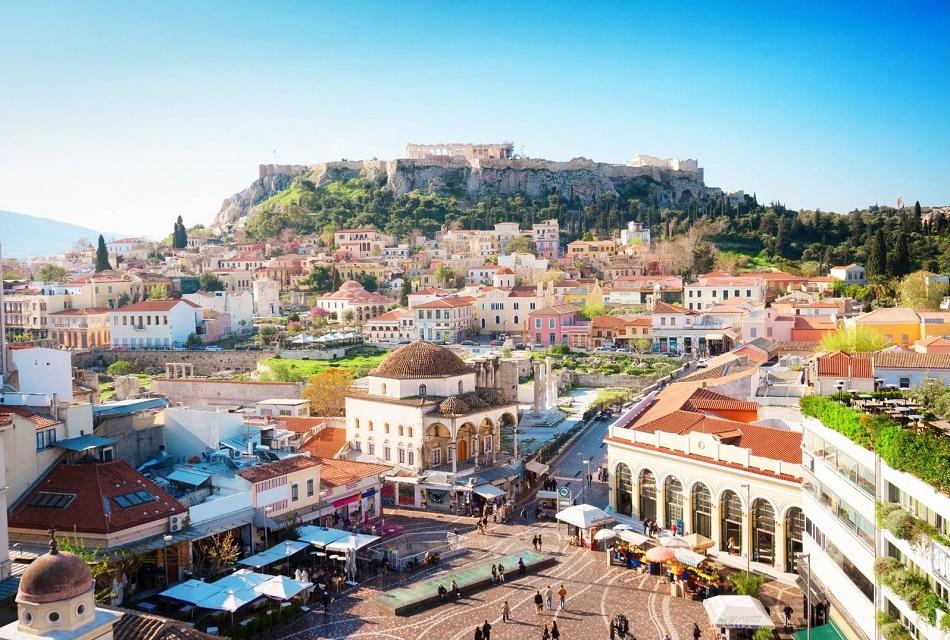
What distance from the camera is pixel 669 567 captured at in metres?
24.0

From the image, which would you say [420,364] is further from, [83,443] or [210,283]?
[210,283]

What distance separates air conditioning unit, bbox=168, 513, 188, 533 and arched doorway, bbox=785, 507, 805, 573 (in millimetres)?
15346

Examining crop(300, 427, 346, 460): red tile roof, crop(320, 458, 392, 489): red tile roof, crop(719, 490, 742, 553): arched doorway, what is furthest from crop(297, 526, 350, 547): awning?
crop(719, 490, 742, 553): arched doorway

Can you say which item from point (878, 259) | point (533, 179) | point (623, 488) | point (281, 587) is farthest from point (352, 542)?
point (533, 179)

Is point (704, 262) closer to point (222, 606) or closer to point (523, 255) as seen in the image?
point (523, 255)

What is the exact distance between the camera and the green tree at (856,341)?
45250mm

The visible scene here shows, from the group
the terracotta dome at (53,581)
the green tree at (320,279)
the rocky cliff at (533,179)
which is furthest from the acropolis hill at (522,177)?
the terracotta dome at (53,581)

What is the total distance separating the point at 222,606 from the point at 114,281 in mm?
73565

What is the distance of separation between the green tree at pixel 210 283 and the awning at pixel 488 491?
2725 inches

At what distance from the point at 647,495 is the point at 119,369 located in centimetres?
5229

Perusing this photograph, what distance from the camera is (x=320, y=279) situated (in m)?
97.0

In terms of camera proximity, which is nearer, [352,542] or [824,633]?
[824,633]

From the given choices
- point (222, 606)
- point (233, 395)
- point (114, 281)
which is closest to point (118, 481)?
point (222, 606)

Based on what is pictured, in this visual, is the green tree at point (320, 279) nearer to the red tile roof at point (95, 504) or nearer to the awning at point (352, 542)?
the red tile roof at point (95, 504)
